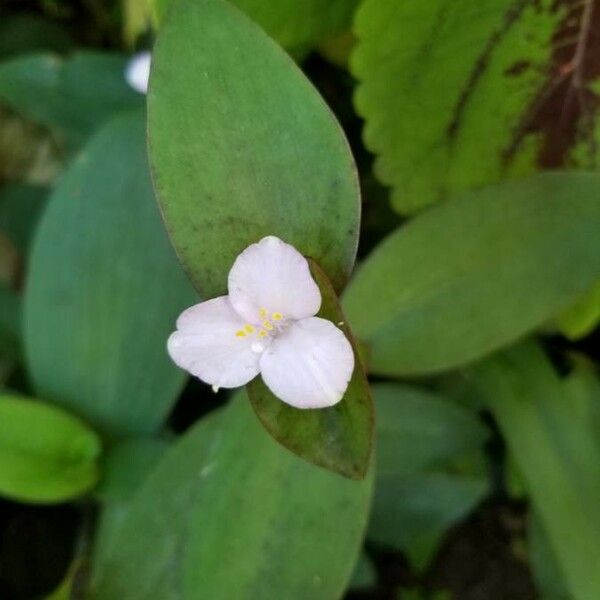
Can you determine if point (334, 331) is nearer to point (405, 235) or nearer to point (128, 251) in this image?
point (405, 235)

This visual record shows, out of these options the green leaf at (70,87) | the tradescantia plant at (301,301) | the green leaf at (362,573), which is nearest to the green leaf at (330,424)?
the tradescantia plant at (301,301)

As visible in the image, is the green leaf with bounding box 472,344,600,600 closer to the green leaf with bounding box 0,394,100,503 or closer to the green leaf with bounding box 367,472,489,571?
the green leaf with bounding box 367,472,489,571

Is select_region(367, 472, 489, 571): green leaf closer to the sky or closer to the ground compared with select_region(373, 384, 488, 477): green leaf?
closer to the ground

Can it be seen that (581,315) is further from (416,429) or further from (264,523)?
(264,523)

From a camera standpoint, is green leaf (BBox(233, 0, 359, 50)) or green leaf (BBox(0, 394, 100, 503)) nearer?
green leaf (BBox(233, 0, 359, 50))

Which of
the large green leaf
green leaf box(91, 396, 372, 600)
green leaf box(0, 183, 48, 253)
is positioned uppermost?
the large green leaf

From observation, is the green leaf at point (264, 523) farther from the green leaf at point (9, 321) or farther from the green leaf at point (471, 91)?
the green leaf at point (9, 321)

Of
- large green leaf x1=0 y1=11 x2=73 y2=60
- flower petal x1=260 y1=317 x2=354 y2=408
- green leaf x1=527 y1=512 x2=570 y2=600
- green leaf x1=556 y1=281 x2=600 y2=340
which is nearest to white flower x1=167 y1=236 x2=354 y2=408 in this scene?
flower petal x1=260 y1=317 x2=354 y2=408
